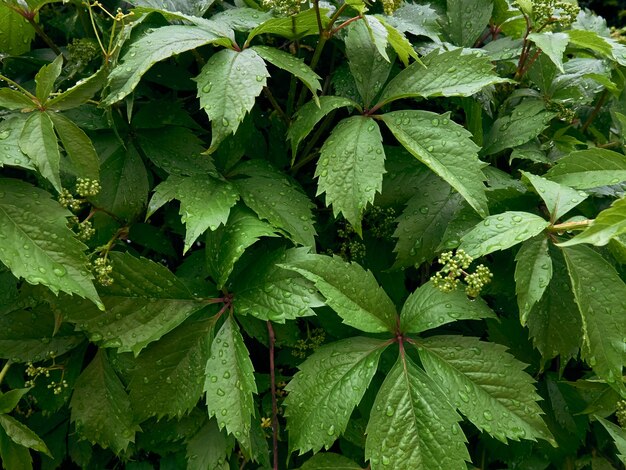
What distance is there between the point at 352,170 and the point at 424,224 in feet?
0.66

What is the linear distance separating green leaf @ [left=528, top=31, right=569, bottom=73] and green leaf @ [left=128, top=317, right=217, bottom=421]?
2.72 feet

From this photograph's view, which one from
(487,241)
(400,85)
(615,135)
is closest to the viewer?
(487,241)

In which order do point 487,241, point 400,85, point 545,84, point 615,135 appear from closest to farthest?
point 487,241 < point 400,85 < point 545,84 < point 615,135

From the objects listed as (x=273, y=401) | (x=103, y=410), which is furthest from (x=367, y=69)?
(x=103, y=410)

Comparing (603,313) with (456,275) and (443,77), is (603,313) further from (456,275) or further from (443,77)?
(443,77)

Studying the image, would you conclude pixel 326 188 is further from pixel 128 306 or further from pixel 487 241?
pixel 128 306

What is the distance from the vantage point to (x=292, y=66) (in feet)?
3.44

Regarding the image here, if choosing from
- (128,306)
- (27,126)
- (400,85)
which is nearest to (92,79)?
(27,126)

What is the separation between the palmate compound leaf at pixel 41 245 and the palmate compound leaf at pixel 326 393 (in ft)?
1.26

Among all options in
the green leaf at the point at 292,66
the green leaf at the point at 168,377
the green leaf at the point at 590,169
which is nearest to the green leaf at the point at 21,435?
the green leaf at the point at 168,377

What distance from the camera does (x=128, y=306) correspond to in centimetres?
107

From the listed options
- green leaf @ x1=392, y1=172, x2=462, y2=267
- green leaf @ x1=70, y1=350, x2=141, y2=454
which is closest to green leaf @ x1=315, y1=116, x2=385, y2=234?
green leaf @ x1=392, y1=172, x2=462, y2=267

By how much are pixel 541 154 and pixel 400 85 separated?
348 mm

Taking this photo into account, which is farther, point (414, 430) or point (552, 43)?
point (552, 43)
